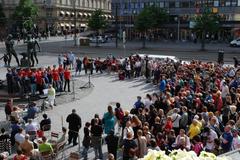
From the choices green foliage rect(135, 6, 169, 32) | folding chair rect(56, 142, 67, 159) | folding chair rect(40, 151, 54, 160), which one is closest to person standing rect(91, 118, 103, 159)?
folding chair rect(56, 142, 67, 159)

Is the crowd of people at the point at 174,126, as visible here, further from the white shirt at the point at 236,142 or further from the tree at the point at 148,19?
the tree at the point at 148,19

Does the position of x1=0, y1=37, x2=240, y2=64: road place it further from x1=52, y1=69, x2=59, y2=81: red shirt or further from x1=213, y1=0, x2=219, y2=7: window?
x1=52, y1=69, x2=59, y2=81: red shirt

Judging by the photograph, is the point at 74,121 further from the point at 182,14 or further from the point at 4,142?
the point at 182,14

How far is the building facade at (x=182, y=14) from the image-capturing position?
7950 cm

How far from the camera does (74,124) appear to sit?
17.8 meters

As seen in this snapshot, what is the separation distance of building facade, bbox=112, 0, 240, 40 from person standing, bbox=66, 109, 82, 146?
60.0 meters

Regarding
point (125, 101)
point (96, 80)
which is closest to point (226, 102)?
point (125, 101)

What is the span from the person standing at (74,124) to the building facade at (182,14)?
60022 mm

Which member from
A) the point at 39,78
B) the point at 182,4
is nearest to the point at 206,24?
the point at 182,4

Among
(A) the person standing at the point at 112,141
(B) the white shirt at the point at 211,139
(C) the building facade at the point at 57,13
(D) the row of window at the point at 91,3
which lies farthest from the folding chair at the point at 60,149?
(D) the row of window at the point at 91,3

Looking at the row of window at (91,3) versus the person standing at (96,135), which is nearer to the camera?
the person standing at (96,135)

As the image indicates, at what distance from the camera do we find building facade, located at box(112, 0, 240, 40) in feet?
261

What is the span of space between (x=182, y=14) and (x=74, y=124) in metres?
71.7

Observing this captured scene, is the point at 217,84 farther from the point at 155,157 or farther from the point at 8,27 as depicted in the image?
the point at 8,27
